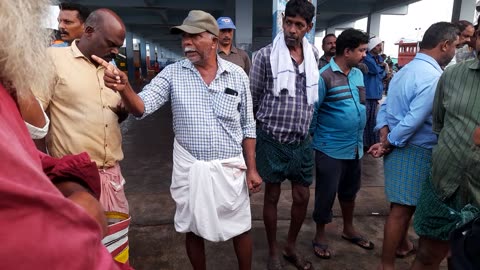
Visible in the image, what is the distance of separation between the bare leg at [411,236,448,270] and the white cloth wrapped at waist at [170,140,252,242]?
3.39ft

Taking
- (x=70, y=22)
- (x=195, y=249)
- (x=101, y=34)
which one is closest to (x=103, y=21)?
(x=101, y=34)

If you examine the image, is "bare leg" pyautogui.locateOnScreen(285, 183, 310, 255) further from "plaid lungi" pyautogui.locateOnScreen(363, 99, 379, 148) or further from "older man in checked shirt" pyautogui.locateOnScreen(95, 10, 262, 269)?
"plaid lungi" pyautogui.locateOnScreen(363, 99, 379, 148)

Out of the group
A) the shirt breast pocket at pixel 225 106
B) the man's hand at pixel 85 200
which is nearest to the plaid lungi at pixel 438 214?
the shirt breast pocket at pixel 225 106

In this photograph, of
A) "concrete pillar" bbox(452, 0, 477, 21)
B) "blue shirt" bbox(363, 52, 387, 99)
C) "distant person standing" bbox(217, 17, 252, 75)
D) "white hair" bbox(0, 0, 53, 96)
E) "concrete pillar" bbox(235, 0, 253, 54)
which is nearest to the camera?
"white hair" bbox(0, 0, 53, 96)

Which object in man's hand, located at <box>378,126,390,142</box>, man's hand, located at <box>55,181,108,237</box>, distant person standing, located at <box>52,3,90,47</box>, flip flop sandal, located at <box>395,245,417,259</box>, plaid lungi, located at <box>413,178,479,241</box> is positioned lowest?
flip flop sandal, located at <box>395,245,417,259</box>

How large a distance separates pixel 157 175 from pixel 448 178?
345 centimetres

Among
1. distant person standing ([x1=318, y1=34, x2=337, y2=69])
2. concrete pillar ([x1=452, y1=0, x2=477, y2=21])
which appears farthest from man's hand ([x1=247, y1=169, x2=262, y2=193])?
concrete pillar ([x1=452, y1=0, x2=477, y2=21])

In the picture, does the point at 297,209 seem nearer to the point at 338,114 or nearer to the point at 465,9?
the point at 338,114

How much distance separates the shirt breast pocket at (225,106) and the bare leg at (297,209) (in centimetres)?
83

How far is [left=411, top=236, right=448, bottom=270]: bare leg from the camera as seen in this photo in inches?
75.1

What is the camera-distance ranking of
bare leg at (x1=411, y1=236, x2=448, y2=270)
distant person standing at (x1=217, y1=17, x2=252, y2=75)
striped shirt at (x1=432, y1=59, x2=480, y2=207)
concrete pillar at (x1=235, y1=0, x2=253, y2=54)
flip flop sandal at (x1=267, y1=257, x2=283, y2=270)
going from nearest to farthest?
striped shirt at (x1=432, y1=59, x2=480, y2=207) < bare leg at (x1=411, y1=236, x2=448, y2=270) < flip flop sandal at (x1=267, y1=257, x2=283, y2=270) < distant person standing at (x1=217, y1=17, x2=252, y2=75) < concrete pillar at (x1=235, y1=0, x2=253, y2=54)

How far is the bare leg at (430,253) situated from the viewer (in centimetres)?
191

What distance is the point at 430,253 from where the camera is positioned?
1.93 meters

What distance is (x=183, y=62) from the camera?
81.0 inches
